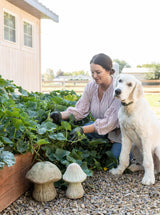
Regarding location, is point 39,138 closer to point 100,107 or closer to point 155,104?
point 100,107

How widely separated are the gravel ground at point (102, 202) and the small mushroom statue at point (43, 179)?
0.06m

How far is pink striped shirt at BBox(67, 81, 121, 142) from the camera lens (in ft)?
9.28

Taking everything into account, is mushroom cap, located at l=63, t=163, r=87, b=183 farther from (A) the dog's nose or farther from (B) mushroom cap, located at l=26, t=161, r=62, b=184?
(A) the dog's nose

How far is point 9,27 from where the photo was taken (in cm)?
772

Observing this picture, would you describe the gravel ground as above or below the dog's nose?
below

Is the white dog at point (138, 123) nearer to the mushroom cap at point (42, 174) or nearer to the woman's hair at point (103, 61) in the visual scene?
the woman's hair at point (103, 61)

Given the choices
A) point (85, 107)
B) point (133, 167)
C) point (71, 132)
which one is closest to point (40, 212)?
point (71, 132)

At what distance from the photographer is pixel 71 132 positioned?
2.79m

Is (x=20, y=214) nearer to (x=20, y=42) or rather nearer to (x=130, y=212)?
(x=130, y=212)

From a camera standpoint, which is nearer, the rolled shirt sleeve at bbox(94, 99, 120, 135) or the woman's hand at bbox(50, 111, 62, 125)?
the rolled shirt sleeve at bbox(94, 99, 120, 135)

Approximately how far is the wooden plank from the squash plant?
8cm

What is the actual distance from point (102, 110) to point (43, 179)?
133cm

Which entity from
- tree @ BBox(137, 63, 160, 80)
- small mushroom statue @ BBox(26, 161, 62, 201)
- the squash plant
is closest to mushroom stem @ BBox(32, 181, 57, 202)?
small mushroom statue @ BBox(26, 161, 62, 201)

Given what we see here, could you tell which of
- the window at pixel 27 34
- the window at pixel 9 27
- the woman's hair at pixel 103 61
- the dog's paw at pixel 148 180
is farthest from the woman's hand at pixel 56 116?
the window at pixel 27 34
